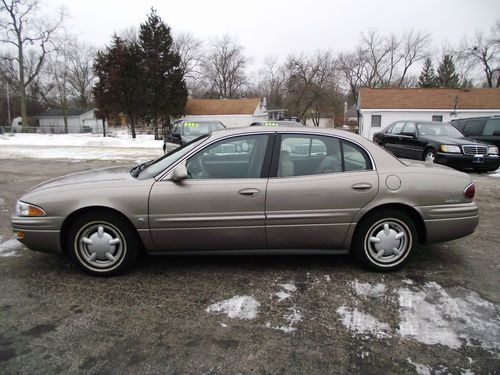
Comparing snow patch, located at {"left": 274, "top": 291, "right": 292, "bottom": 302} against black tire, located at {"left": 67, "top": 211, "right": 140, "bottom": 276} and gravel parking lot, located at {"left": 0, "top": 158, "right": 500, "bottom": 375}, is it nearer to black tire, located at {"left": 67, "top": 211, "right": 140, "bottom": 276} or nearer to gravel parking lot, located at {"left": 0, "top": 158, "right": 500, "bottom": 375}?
gravel parking lot, located at {"left": 0, "top": 158, "right": 500, "bottom": 375}

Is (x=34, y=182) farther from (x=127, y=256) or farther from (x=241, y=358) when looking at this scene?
→ (x=241, y=358)

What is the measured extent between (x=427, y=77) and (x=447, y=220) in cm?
6564

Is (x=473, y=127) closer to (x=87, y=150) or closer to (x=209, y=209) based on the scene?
(x=209, y=209)

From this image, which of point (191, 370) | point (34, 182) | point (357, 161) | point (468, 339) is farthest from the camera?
point (34, 182)

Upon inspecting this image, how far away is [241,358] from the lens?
8.72 ft

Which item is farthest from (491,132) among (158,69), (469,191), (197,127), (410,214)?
(158,69)

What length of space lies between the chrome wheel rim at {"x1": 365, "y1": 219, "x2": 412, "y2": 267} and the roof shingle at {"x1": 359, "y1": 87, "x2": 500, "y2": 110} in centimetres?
2970

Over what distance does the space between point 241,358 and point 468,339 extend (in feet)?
5.46

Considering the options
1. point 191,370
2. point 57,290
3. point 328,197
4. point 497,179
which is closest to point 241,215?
point 328,197

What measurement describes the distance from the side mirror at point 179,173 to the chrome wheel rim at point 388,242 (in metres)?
1.91

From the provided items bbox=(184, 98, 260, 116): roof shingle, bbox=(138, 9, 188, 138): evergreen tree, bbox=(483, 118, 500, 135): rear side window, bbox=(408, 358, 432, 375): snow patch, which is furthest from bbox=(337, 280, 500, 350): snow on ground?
bbox=(184, 98, 260, 116): roof shingle

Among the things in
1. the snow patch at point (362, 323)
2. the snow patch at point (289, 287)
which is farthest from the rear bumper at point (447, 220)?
the snow patch at point (289, 287)

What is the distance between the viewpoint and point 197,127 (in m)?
12.5

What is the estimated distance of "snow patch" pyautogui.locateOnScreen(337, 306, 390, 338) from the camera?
296 cm
